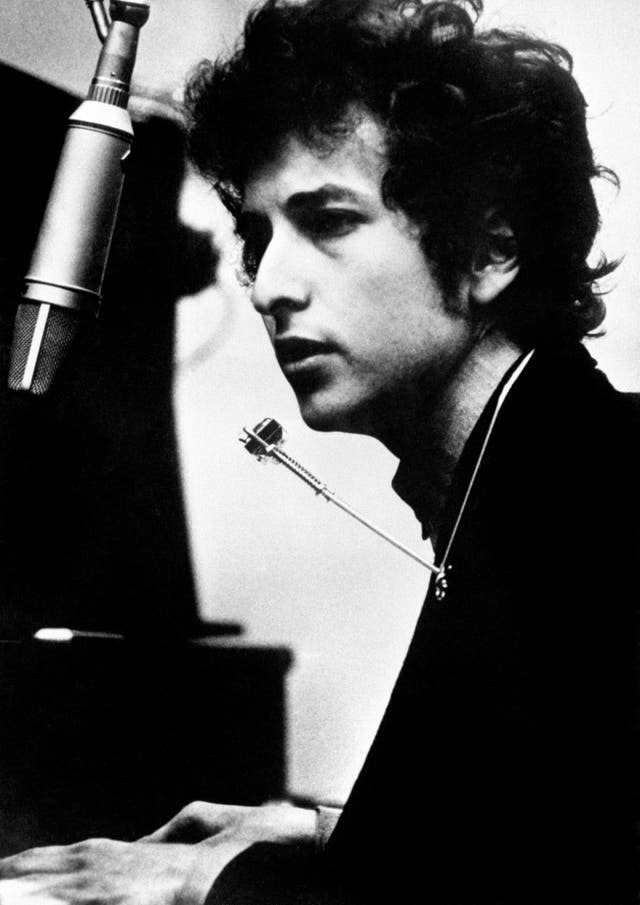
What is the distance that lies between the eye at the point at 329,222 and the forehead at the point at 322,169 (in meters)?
0.03

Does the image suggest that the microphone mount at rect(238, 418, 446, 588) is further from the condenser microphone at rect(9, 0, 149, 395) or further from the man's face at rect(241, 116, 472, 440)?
the condenser microphone at rect(9, 0, 149, 395)

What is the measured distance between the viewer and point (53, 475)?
1.56 metres

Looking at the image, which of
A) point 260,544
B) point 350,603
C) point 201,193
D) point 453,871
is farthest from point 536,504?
point 201,193

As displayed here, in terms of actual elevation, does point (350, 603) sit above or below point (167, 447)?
below

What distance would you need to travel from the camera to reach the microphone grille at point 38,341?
1.43 meters

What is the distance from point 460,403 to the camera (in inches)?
59.7

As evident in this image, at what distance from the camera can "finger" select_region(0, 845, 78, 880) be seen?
1491 millimetres

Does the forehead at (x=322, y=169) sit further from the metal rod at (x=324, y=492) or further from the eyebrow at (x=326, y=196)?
the metal rod at (x=324, y=492)

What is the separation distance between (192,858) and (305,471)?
0.62 metres

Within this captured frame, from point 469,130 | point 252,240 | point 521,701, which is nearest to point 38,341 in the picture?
point 252,240

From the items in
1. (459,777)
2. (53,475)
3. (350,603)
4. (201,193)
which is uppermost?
(201,193)

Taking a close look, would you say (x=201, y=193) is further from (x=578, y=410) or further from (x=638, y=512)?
(x=638, y=512)

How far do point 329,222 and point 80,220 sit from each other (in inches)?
15.1

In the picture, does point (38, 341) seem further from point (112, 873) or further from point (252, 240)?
point (112, 873)
